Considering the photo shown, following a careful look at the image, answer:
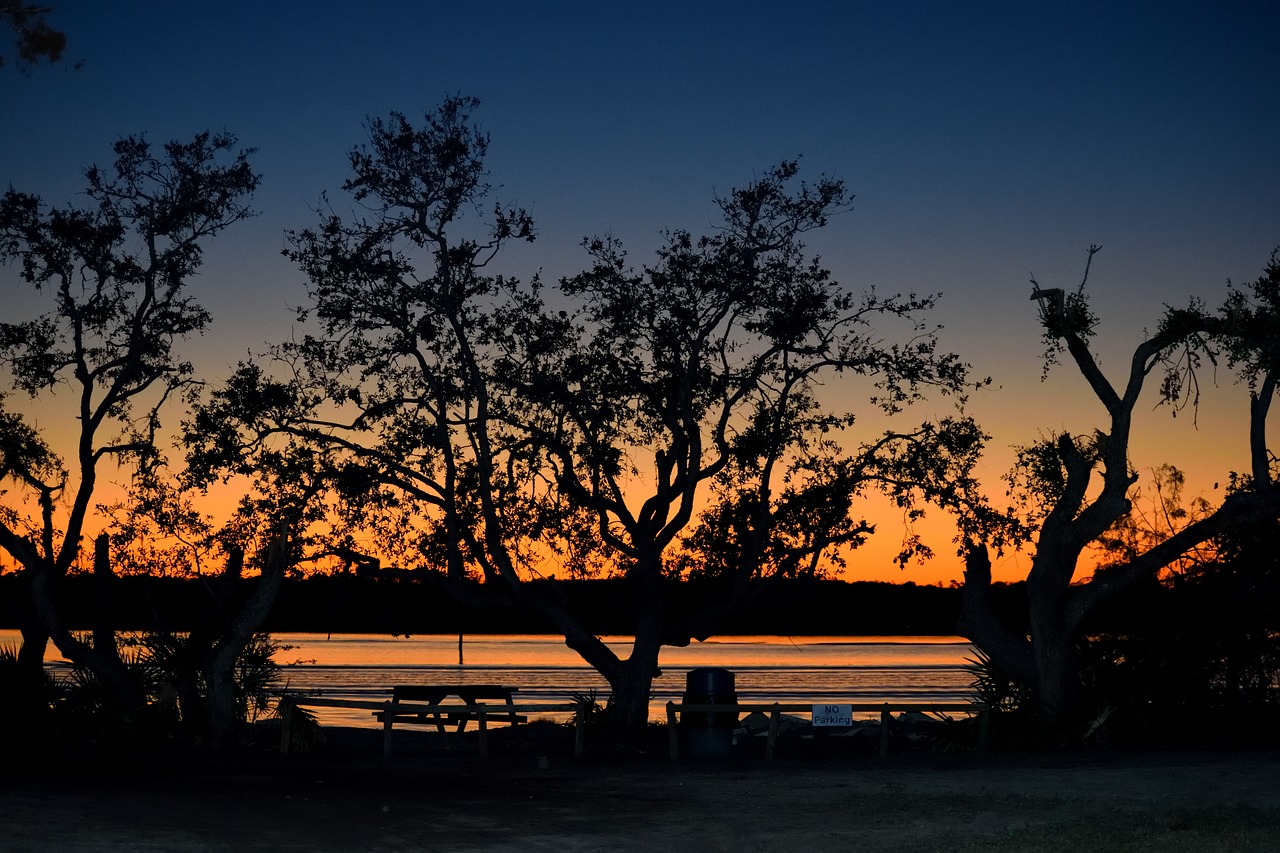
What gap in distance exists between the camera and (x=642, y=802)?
46.2 ft

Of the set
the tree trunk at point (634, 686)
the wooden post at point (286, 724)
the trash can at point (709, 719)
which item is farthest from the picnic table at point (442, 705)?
the trash can at point (709, 719)

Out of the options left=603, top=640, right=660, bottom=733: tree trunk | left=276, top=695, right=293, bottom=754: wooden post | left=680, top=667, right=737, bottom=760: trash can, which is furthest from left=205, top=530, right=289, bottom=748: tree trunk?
left=603, top=640, right=660, bottom=733: tree trunk

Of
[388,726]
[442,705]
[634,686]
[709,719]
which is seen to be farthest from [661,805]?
[634,686]

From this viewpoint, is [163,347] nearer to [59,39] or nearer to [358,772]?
[358,772]

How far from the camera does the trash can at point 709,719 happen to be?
1962 cm

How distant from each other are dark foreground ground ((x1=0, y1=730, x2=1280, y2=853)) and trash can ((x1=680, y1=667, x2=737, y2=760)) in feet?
2.56

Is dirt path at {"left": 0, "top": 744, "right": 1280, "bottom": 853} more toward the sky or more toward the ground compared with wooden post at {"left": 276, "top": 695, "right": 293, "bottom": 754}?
more toward the ground

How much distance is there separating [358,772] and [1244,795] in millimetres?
10077

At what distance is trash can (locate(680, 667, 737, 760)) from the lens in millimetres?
19625

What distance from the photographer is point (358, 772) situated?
1733 centimetres

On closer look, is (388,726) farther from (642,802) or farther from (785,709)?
(642,802)

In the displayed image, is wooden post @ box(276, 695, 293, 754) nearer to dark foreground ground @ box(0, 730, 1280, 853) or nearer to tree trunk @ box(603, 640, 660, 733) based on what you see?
dark foreground ground @ box(0, 730, 1280, 853)

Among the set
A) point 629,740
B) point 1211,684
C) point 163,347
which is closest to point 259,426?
point 163,347

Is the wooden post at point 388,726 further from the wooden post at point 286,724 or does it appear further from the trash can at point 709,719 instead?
the trash can at point 709,719
